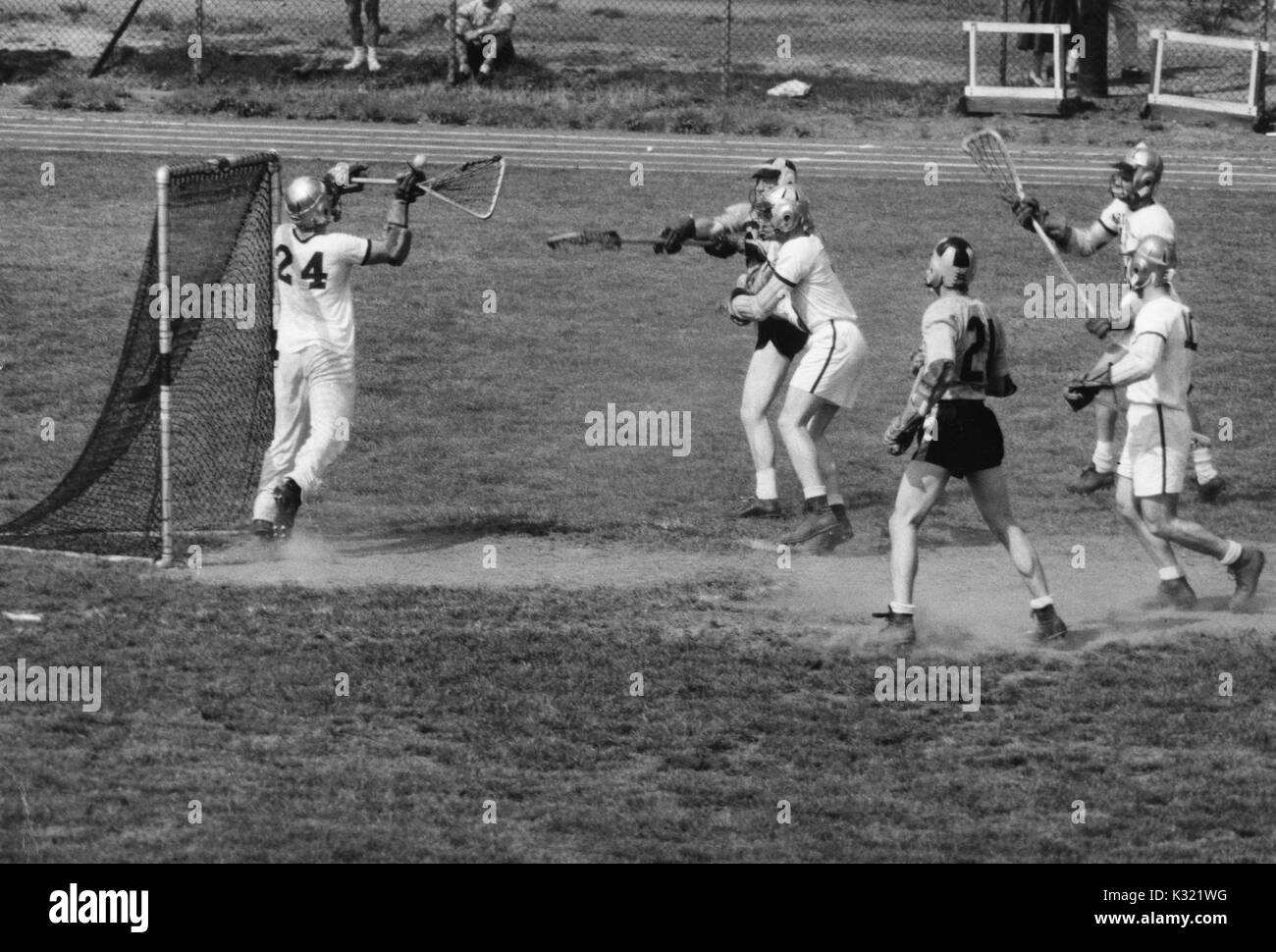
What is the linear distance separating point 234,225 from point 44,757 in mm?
4634

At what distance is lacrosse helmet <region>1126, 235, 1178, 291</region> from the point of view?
38.1 ft

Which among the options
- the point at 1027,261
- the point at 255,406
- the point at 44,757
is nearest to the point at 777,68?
the point at 1027,261

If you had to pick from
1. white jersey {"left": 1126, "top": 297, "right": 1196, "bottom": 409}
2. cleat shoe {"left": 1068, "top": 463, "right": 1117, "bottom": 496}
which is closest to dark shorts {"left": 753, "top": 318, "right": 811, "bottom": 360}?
white jersey {"left": 1126, "top": 297, "right": 1196, "bottom": 409}

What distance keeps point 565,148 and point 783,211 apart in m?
11.6

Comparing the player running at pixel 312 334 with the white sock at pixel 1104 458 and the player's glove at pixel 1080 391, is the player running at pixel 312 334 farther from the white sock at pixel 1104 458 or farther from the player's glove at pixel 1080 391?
the white sock at pixel 1104 458

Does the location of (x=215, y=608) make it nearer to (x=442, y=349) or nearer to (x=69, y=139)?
(x=442, y=349)

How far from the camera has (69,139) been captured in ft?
77.8

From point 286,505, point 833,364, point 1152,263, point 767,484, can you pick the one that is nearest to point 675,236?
point 833,364

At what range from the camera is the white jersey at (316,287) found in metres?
12.6

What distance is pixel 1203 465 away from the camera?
14.6 m

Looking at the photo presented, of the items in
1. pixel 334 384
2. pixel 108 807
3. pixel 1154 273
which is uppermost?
pixel 1154 273

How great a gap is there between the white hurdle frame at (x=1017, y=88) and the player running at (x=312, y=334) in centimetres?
→ 1351

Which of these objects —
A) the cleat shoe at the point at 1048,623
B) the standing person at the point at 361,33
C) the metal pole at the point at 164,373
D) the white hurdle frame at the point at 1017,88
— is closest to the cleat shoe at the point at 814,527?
the cleat shoe at the point at 1048,623

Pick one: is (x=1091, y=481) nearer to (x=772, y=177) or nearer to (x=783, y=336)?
(x=783, y=336)
